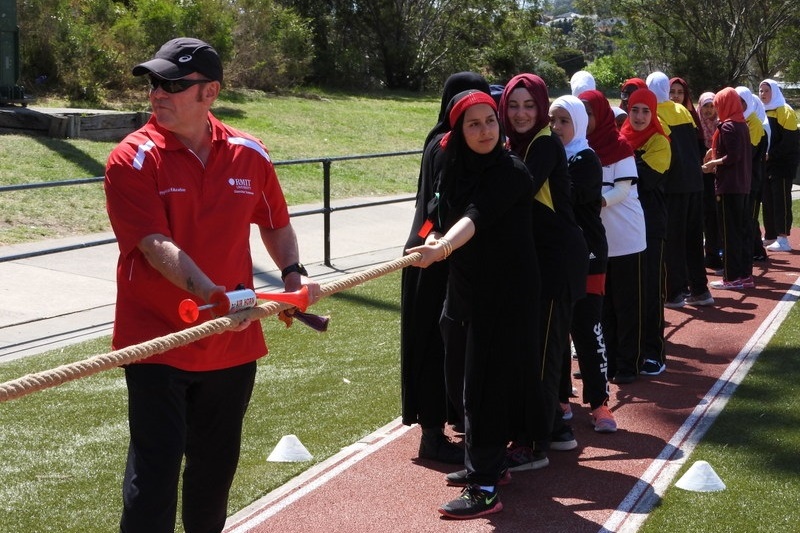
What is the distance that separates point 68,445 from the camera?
5.73 metres

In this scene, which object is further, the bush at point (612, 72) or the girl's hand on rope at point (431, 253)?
the bush at point (612, 72)

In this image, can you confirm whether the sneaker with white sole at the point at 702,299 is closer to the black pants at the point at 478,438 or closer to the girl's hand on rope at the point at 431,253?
the black pants at the point at 478,438

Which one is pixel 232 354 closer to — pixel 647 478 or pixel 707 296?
pixel 647 478

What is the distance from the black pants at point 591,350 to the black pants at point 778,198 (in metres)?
6.87

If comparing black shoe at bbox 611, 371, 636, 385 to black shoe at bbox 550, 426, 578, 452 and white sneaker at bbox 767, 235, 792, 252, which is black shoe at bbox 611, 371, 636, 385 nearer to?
black shoe at bbox 550, 426, 578, 452

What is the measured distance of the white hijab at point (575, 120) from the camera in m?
5.94

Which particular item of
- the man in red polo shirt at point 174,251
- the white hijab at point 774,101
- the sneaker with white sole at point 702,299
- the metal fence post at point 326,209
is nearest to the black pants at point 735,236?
the sneaker with white sole at point 702,299

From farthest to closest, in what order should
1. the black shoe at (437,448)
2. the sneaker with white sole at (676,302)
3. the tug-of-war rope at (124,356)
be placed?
the sneaker with white sole at (676,302) < the black shoe at (437,448) < the tug-of-war rope at (124,356)

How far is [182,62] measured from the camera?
350 cm

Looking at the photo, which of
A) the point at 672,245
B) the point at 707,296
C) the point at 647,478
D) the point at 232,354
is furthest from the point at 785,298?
the point at 232,354

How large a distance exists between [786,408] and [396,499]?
2782mm

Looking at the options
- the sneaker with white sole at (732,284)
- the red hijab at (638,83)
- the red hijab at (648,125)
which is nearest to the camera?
the red hijab at (648,125)

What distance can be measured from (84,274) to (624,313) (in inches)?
204

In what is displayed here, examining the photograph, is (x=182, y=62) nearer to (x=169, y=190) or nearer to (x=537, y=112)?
(x=169, y=190)
